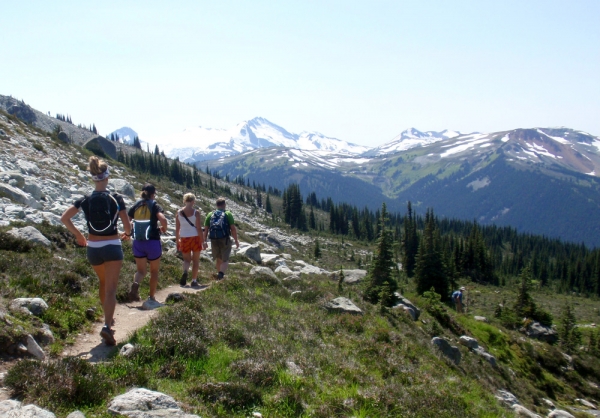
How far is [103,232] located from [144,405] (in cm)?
340

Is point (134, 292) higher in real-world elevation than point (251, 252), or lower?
higher

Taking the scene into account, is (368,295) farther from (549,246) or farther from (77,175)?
(549,246)

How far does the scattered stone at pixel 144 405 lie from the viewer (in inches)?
175

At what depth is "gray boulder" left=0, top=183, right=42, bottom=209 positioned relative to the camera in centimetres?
1695

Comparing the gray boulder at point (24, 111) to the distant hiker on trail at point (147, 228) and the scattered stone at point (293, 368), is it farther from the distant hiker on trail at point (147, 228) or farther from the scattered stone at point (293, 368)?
the scattered stone at point (293, 368)

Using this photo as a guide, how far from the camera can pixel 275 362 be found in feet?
23.0

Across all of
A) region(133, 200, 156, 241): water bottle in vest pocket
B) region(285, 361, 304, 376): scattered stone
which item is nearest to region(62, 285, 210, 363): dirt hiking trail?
region(133, 200, 156, 241): water bottle in vest pocket

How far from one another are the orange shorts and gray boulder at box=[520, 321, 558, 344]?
32125mm

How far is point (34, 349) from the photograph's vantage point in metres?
6.10

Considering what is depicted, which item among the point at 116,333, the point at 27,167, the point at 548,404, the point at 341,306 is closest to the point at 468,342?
the point at 548,404

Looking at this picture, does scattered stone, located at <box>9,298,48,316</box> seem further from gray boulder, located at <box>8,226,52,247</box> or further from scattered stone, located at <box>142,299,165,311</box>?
gray boulder, located at <box>8,226,52,247</box>

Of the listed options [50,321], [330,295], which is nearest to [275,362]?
[50,321]

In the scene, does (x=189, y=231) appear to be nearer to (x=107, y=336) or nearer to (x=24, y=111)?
(x=107, y=336)

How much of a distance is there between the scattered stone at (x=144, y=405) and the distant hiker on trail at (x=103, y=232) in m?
2.45
